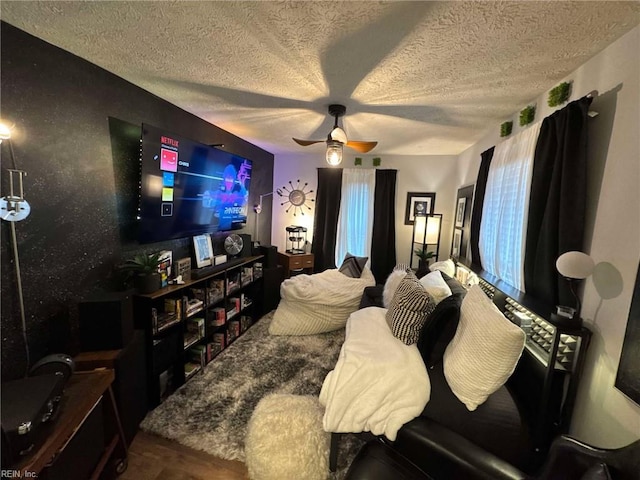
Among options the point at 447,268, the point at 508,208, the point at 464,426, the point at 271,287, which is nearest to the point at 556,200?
the point at 508,208

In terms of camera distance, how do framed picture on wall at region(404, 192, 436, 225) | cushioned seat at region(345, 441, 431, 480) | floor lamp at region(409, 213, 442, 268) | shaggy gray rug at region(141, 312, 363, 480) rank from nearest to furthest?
1. cushioned seat at region(345, 441, 431, 480)
2. shaggy gray rug at region(141, 312, 363, 480)
3. floor lamp at region(409, 213, 442, 268)
4. framed picture on wall at region(404, 192, 436, 225)

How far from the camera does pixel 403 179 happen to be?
4.18m

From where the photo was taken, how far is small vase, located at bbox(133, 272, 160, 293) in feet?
5.98

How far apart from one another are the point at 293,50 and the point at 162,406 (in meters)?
2.52

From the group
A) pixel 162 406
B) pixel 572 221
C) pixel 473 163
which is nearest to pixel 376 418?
pixel 572 221

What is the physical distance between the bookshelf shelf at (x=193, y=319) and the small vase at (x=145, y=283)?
0.05 meters

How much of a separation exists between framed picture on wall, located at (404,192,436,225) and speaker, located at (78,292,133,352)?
3.84 meters

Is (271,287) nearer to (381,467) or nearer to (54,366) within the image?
(54,366)

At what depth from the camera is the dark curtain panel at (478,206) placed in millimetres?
2537

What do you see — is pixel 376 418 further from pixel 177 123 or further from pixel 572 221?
pixel 177 123

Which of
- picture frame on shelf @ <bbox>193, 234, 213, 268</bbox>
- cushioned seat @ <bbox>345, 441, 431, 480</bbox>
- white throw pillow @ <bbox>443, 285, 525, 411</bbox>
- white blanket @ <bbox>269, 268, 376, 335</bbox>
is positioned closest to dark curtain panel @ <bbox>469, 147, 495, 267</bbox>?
white blanket @ <bbox>269, 268, 376, 335</bbox>

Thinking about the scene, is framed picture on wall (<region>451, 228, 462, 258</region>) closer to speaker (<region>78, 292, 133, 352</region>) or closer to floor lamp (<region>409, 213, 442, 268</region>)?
floor lamp (<region>409, 213, 442, 268</region>)

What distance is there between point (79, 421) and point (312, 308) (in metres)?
2.06

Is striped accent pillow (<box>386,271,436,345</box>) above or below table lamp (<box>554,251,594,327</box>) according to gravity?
below
